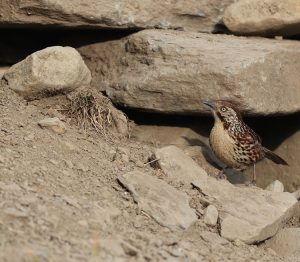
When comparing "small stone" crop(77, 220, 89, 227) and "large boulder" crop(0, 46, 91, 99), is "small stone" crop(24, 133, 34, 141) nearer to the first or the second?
"large boulder" crop(0, 46, 91, 99)

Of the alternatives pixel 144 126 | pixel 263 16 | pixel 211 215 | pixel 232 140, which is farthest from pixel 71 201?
pixel 263 16

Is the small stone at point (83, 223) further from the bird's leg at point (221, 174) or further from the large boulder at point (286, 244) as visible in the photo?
the bird's leg at point (221, 174)

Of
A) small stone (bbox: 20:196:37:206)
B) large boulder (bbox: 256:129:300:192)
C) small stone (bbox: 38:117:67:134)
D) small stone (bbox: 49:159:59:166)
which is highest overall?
small stone (bbox: 20:196:37:206)

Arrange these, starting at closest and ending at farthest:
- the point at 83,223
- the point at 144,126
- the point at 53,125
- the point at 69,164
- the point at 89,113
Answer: the point at 83,223
the point at 69,164
the point at 53,125
the point at 89,113
the point at 144,126

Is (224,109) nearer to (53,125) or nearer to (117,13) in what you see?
(117,13)

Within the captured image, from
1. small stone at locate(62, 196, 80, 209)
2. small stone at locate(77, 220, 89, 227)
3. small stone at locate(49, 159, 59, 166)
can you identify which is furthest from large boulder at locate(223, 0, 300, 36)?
small stone at locate(77, 220, 89, 227)

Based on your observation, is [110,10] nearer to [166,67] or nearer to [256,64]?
[166,67]
